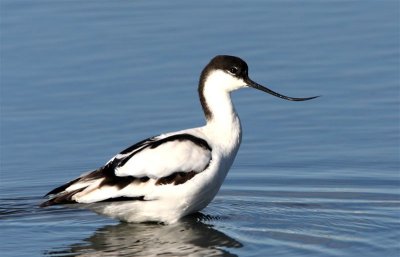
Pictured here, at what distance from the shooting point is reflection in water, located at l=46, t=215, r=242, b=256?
1108cm

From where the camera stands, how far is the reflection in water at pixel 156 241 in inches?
436

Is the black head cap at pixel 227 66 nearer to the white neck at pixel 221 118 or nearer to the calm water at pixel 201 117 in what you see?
the white neck at pixel 221 118

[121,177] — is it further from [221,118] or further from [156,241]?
[221,118]

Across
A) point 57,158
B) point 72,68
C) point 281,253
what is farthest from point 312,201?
point 72,68

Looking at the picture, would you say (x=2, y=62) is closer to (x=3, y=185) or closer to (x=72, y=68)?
(x=72, y=68)

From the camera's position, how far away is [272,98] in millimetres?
14867

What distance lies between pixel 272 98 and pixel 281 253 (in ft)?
14.1

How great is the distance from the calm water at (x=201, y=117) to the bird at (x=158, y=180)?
0.73 feet

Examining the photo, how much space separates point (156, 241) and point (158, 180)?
504 millimetres

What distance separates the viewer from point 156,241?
37.5ft

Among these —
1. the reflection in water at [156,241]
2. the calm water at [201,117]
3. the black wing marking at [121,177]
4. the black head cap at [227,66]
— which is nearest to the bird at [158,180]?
the black wing marking at [121,177]

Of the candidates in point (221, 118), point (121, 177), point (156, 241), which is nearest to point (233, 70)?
point (221, 118)

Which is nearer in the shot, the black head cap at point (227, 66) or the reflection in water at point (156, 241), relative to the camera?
the reflection in water at point (156, 241)

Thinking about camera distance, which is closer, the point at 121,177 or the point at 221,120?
the point at 121,177
